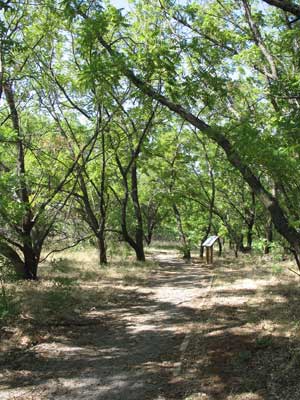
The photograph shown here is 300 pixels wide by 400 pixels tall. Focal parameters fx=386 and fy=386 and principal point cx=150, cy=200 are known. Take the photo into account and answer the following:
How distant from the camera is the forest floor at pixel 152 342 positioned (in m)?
4.85

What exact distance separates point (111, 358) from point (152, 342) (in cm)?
95

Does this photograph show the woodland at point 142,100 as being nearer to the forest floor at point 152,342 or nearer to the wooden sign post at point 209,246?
the forest floor at point 152,342

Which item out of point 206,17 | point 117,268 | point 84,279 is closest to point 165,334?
point 84,279

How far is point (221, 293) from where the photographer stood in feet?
33.1

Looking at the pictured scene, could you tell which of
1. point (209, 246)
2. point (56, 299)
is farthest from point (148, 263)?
point (56, 299)

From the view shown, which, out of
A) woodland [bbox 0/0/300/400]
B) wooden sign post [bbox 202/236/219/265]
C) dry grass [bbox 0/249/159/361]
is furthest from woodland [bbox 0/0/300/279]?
wooden sign post [bbox 202/236/219/265]

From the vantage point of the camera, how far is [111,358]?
6.00 meters

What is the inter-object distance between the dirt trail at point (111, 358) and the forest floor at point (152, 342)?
1cm

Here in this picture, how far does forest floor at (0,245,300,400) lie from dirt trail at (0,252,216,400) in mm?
15

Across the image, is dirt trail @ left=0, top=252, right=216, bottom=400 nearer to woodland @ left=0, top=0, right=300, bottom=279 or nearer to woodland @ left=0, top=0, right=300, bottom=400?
woodland @ left=0, top=0, right=300, bottom=400

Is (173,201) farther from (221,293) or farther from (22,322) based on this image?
(22,322)

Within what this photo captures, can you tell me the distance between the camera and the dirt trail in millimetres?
4875

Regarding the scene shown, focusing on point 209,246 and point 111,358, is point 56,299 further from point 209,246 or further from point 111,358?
point 209,246

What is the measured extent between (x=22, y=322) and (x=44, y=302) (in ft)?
3.98
